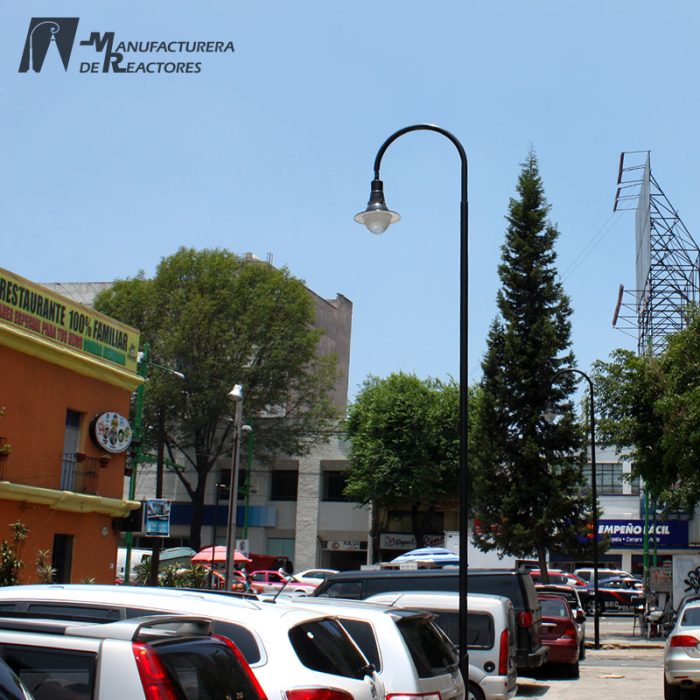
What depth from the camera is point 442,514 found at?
55.5 meters

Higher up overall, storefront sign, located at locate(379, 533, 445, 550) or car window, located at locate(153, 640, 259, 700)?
storefront sign, located at locate(379, 533, 445, 550)

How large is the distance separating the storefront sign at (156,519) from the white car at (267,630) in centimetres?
1931

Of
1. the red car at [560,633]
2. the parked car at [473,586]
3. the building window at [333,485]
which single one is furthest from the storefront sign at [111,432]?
the building window at [333,485]

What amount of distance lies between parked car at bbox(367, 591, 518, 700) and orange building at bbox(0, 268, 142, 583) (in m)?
11.8

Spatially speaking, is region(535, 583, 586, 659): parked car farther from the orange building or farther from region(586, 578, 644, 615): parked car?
region(586, 578, 644, 615): parked car

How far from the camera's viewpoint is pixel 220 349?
50156mm

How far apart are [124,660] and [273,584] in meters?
39.0

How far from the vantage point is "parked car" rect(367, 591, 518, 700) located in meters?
13.0

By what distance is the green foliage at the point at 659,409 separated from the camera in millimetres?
27984

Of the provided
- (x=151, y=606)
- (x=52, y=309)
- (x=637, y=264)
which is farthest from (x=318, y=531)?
(x=151, y=606)

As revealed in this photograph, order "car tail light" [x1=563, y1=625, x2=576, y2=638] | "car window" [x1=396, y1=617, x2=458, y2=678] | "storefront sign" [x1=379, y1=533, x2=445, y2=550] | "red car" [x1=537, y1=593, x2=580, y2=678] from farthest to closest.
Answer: "storefront sign" [x1=379, y1=533, x2=445, y2=550] → "car tail light" [x1=563, y1=625, x2=576, y2=638] → "red car" [x1=537, y1=593, x2=580, y2=678] → "car window" [x1=396, y1=617, x2=458, y2=678]

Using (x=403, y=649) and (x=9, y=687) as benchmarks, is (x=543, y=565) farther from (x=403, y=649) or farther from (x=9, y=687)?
(x=9, y=687)

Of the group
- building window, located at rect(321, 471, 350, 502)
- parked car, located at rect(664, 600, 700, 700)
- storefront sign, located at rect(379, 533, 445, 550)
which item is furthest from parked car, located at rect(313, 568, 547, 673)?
building window, located at rect(321, 471, 350, 502)

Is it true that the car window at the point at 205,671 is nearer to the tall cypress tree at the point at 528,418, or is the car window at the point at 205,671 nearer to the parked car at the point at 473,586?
the parked car at the point at 473,586
